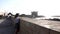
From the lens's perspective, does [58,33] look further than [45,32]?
No

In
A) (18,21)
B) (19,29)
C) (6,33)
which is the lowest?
(6,33)

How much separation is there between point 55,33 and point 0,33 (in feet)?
26.5

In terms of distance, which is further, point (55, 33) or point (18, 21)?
point (18, 21)

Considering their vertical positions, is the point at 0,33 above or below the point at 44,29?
below

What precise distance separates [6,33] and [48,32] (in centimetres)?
766

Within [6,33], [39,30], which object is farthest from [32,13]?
[39,30]

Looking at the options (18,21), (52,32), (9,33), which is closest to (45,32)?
(52,32)

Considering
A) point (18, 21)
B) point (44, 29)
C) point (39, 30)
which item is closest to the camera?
point (44, 29)

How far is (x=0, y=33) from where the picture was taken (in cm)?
1027

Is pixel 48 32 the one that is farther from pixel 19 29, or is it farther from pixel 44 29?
pixel 19 29

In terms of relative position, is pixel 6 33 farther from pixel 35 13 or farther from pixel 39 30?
pixel 35 13

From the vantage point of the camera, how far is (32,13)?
36.9 meters

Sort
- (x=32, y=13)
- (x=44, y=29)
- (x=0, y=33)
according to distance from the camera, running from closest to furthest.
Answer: (x=44, y=29)
(x=0, y=33)
(x=32, y=13)

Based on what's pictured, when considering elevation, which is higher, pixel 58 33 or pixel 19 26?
pixel 58 33
